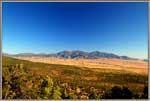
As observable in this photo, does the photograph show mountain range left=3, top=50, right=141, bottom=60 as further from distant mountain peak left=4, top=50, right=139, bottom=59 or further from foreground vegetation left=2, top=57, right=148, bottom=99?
foreground vegetation left=2, top=57, right=148, bottom=99

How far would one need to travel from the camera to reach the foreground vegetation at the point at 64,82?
22.5ft

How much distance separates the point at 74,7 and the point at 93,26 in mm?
414

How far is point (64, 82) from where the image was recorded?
22.8ft

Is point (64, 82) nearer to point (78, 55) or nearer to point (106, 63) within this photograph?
point (78, 55)

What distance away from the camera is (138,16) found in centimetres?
686

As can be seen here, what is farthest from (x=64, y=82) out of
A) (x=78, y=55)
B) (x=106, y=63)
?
(x=106, y=63)

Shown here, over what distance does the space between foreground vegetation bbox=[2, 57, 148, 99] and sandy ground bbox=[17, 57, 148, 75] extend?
63 millimetres

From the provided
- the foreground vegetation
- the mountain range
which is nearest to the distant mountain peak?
the mountain range

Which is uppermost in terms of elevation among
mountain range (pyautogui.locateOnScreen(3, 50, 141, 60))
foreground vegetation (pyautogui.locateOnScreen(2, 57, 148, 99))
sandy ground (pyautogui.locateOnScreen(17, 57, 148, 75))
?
mountain range (pyautogui.locateOnScreen(3, 50, 141, 60))

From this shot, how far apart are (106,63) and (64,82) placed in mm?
716

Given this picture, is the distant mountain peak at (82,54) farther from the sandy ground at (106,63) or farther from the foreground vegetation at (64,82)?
the foreground vegetation at (64,82)

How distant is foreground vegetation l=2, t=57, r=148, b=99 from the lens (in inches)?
270

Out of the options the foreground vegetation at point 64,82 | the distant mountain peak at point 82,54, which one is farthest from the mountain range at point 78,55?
the foreground vegetation at point 64,82

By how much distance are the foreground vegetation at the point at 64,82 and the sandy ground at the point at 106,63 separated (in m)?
0.06
